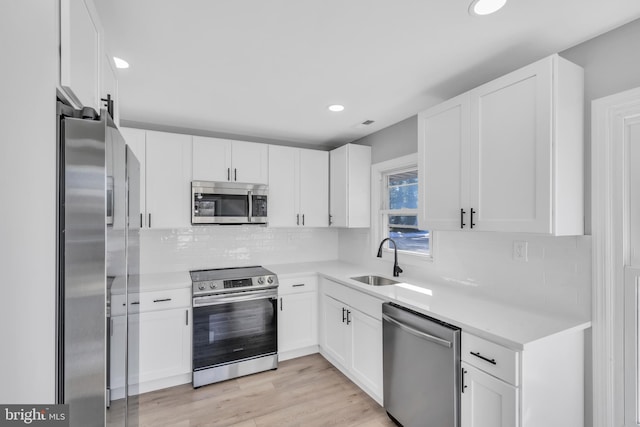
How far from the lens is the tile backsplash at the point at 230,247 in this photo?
315cm

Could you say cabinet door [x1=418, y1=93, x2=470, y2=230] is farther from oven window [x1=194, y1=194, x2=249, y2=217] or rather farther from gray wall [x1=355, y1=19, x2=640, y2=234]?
oven window [x1=194, y1=194, x2=249, y2=217]

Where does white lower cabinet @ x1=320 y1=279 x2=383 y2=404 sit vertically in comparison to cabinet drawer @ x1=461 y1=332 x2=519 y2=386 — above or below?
below

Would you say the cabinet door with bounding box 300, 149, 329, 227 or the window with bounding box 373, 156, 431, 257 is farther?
the cabinet door with bounding box 300, 149, 329, 227

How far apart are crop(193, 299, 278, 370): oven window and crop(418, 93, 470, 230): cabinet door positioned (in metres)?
1.78

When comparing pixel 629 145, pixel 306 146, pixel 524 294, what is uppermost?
pixel 306 146

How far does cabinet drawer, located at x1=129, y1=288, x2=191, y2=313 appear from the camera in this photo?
8.42 feet

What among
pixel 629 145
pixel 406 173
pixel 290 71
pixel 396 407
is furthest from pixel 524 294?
pixel 290 71

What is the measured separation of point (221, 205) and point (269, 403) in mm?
1861

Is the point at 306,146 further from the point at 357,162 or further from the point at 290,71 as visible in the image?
the point at 290,71

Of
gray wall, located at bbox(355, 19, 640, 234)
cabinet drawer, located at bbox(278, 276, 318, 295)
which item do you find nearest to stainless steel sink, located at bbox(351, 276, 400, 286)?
cabinet drawer, located at bbox(278, 276, 318, 295)

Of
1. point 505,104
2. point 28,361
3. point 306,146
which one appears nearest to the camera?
point 28,361

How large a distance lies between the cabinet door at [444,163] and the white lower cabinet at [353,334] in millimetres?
833

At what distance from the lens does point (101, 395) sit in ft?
2.59

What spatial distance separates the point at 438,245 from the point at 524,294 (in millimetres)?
766
